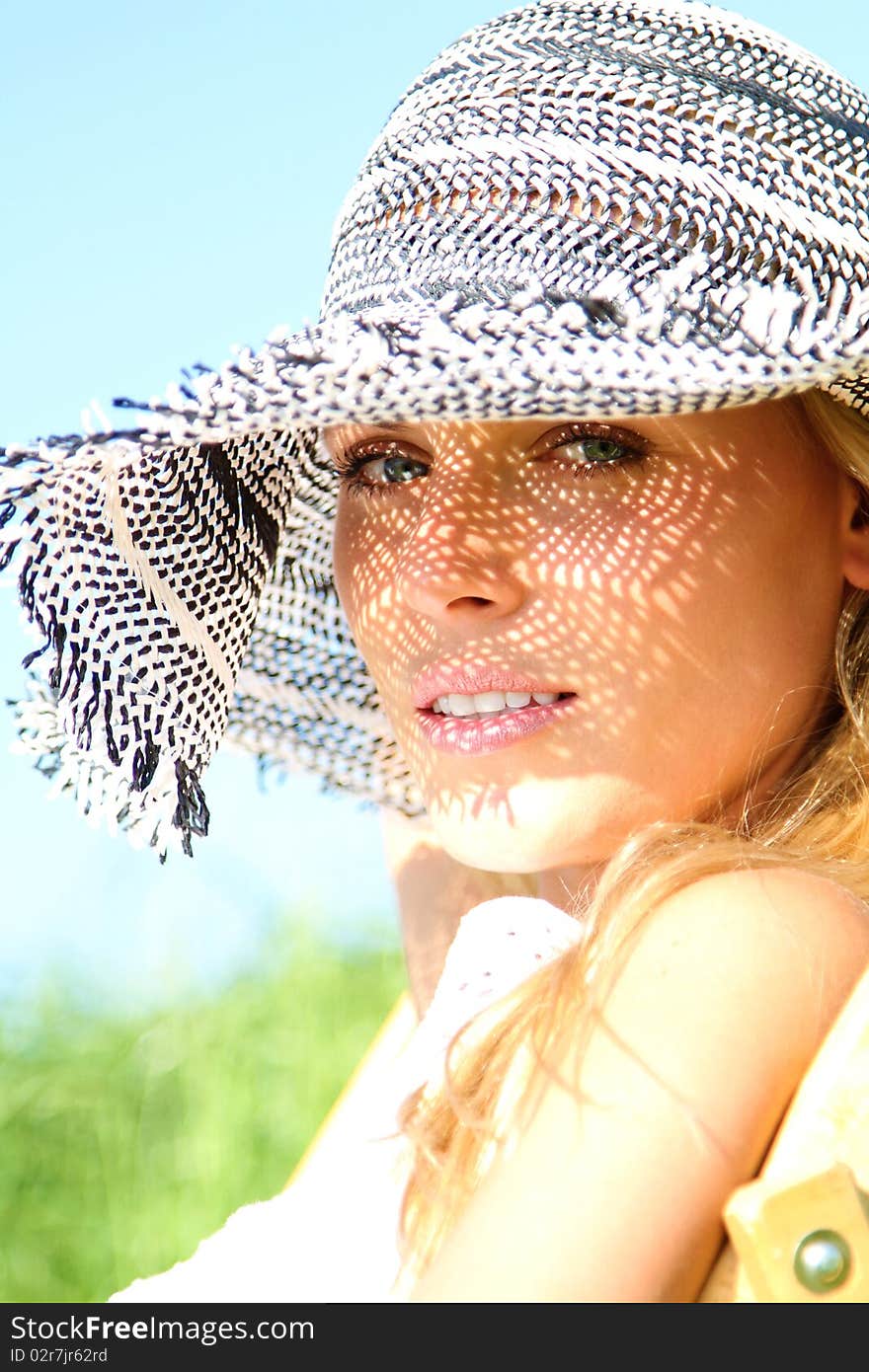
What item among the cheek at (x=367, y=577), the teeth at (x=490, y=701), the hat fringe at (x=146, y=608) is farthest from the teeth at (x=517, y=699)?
the hat fringe at (x=146, y=608)

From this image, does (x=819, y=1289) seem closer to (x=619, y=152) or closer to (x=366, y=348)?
(x=366, y=348)

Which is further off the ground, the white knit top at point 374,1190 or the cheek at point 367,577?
the cheek at point 367,577

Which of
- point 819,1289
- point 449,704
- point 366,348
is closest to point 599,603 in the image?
point 449,704

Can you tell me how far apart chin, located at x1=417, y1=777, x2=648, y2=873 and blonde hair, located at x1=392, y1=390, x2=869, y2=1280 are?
83 mm

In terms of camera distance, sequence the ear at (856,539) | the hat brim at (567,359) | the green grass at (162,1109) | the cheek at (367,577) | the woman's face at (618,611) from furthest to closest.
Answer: the green grass at (162,1109), the cheek at (367,577), the ear at (856,539), the woman's face at (618,611), the hat brim at (567,359)

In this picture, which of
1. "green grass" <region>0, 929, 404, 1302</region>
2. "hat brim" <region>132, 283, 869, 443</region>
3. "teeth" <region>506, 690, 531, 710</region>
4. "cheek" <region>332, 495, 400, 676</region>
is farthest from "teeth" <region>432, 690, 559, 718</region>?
"green grass" <region>0, 929, 404, 1302</region>

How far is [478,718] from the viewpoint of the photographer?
1410 millimetres

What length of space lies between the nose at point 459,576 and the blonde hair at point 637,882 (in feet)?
0.84

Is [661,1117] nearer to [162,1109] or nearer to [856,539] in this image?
[856,539]

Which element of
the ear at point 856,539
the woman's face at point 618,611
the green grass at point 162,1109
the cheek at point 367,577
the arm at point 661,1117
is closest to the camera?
the arm at point 661,1117

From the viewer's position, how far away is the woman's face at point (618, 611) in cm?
130

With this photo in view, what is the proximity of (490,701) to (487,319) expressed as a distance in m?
0.41

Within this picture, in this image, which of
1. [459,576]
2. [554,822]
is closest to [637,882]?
[554,822]

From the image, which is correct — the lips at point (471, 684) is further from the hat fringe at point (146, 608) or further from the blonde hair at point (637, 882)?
the hat fringe at point (146, 608)
